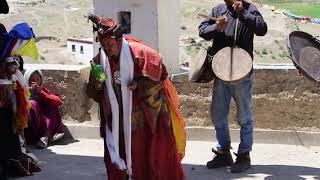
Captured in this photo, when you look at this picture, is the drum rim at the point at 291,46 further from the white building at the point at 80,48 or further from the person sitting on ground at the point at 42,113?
the white building at the point at 80,48

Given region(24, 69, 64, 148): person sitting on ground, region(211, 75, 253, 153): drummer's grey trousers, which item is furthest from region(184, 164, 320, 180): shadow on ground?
region(24, 69, 64, 148): person sitting on ground

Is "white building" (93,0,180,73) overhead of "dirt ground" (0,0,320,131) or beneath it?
overhead

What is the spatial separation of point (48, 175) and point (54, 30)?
6592 cm

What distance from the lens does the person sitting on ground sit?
22.8 ft

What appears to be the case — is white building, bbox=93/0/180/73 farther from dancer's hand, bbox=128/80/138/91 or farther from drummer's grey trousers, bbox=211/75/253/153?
dancer's hand, bbox=128/80/138/91

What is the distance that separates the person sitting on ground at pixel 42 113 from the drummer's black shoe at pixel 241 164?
7.92 ft

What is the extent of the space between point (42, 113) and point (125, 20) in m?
1.56

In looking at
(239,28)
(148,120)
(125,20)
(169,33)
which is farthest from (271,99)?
(148,120)

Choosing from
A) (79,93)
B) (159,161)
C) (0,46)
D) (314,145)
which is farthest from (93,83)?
(314,145)

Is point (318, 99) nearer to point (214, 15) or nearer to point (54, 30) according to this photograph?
point (214, 15)

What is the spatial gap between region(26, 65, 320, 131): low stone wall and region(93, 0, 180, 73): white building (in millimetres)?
471

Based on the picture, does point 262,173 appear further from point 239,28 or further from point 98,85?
point 98,85

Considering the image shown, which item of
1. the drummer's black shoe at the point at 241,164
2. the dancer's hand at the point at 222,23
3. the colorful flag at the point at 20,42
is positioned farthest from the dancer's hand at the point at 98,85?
the drummer's black shoe at the point at 241,164

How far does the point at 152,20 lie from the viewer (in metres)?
7.25
